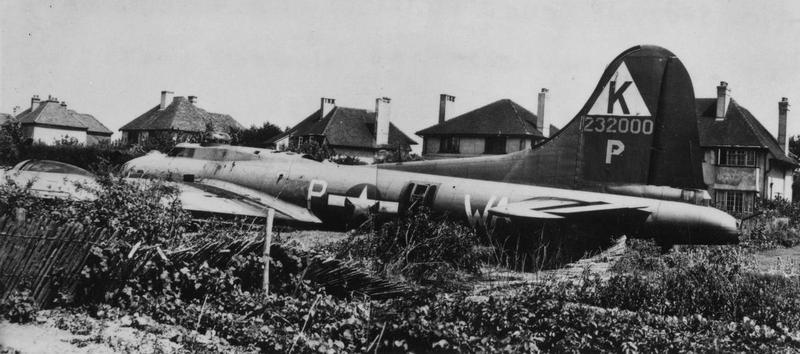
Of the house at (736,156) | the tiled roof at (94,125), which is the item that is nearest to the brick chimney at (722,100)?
the house at (736,156)

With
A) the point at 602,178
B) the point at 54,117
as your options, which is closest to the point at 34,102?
the point at 54,117

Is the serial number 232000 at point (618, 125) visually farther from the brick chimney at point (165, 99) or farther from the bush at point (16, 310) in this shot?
the brick chimney at point (165, 99)

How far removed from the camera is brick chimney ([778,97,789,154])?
42562mm

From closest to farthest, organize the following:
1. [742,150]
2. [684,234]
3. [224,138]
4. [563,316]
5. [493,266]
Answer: [563,316], [684,234], [493,266], [224,138], [742,150]

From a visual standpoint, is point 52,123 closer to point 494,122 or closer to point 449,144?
point 449,144

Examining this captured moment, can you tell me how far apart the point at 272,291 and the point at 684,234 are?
22.0 feet

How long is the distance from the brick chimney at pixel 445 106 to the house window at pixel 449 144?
221 centimetres

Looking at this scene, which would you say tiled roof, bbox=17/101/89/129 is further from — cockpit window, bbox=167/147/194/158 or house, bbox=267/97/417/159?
cockpit window, bbox=167/147/194/158

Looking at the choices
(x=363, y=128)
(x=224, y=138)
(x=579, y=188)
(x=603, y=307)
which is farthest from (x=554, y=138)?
(x=363, y=128)

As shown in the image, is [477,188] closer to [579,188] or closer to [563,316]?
[579,188]

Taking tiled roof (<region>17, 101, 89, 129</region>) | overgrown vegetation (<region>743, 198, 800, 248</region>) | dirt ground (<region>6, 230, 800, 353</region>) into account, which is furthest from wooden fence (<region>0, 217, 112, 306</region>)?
tiled roof (<region>17, 101, 89, 129</region>)

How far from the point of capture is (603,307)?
8.30 meters

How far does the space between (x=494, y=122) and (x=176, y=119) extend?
27740 mm

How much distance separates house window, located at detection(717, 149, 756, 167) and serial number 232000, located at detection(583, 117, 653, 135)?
1310 inches
